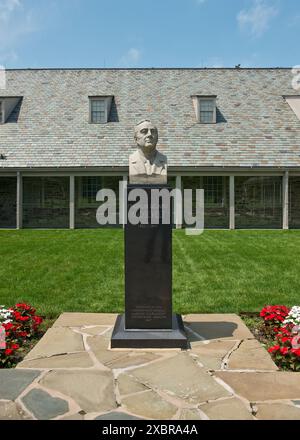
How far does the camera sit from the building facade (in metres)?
18.0

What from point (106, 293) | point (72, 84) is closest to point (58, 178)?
point (72, 84)

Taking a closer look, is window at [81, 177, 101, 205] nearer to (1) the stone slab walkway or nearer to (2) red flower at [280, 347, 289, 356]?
(1) the stone slab walkway

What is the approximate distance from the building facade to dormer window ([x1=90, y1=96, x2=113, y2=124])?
0.16ft

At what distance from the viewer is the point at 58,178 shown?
19609mm

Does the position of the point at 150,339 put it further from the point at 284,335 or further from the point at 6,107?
the point at 6,107

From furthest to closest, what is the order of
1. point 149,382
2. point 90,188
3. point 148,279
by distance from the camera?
point 90,188 → point 148,279 → point 149,382

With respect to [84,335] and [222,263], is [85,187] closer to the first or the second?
[222,263]

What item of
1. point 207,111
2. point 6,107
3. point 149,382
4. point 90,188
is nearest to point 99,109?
point 90,188

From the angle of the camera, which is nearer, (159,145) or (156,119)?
(159,145)

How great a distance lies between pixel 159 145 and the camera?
18.2 m

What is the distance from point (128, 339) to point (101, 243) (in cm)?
863

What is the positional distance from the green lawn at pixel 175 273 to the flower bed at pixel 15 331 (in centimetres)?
70

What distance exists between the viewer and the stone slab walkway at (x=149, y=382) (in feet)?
10.7

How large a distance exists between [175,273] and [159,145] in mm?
10389
